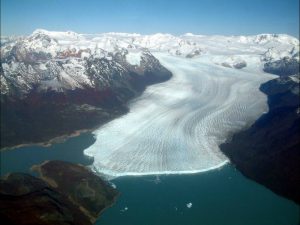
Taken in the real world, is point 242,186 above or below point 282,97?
below

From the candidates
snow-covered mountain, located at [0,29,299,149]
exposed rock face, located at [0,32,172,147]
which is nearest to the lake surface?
exposed rock face, located at [0,32,172,147]

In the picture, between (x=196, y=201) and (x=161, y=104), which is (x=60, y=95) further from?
(x=196, y=201)

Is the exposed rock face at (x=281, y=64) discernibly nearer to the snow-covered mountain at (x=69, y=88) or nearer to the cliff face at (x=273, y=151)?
the snow-covered mountain at (x=69, y=88)

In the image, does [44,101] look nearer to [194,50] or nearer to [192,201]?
[192,201]

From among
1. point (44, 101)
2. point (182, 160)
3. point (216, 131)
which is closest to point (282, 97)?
point (216, 131)

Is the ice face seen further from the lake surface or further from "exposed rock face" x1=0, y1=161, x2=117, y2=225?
"exposed rock face" x1=0, y1=161, x2=117, y2=225

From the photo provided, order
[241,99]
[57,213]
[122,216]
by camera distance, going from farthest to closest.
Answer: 1. [241,99]
2. [122,216]
3. [57,213]

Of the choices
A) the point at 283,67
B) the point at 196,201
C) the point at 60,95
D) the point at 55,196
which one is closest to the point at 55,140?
the point at 60,95

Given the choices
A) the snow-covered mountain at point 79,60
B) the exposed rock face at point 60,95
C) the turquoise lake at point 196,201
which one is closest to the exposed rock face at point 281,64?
the snow-covered mountain at point 79,60
